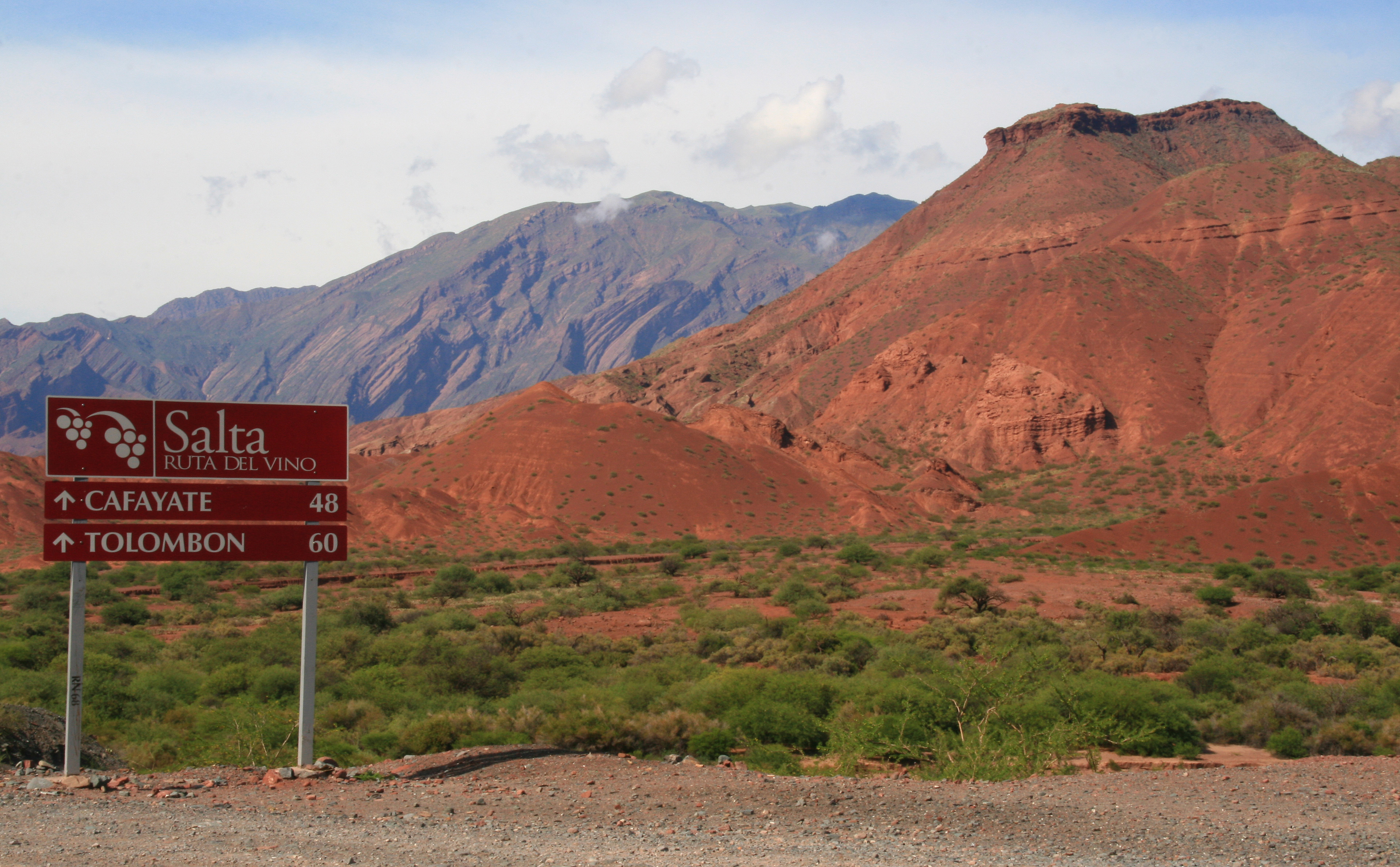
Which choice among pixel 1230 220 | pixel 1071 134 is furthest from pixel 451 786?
pixel 1071 134

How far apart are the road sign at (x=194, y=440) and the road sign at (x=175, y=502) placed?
0.15 meters

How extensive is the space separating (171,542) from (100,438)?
4.41 ft

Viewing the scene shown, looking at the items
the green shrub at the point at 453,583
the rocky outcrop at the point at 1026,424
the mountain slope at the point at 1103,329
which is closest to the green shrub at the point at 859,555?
the green shrub at the point at 453,583

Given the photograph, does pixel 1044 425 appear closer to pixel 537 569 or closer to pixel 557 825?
pixel 537 569

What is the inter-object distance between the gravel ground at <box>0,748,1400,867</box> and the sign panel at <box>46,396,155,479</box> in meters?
3.14

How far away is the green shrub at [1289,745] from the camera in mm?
14812

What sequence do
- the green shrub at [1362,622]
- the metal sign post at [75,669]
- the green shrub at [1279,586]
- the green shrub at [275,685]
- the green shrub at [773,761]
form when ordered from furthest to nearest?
the green shrub at [1279,586]
the green shrub at [1362,622]
the green shrub at [275,685]
the green shrub at [773,761]
the metal sign post at [75,669]

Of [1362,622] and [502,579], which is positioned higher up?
[1362,622]

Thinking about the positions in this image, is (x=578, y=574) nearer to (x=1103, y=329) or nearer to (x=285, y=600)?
(x=285, y=600)

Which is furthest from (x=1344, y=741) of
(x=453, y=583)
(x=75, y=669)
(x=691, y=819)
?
(x=453, y=583)

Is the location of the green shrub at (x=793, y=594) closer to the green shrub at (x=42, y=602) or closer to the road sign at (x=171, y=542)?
the green shrub at (x=42, y=602)

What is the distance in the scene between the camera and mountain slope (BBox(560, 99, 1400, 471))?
72.2m

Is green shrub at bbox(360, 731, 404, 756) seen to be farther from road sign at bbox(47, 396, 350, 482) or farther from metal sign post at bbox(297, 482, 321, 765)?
road sign at bbox(47, 396, 350, 482)

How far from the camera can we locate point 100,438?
35.8ft
